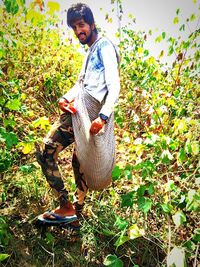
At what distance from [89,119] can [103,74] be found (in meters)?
0.32

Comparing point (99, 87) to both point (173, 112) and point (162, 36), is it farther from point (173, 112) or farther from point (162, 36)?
point (162, 36)

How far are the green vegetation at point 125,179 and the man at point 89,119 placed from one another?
0.48ft

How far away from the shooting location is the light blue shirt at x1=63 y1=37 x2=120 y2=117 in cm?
174

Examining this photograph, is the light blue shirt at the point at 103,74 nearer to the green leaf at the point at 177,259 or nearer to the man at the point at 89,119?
the man at the point at 89,119

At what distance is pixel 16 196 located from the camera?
2.36 m

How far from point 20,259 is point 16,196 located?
2.15ft

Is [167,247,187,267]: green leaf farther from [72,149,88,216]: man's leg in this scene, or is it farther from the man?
[72,149,88,216]: man's leg

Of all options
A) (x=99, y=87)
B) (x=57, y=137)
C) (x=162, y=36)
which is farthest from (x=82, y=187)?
(x=162, y=36)

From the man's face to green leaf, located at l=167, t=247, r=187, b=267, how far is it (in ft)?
4.89

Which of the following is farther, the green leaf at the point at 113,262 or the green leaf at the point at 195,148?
the green leaf at the point at 195,148

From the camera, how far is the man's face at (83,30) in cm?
192

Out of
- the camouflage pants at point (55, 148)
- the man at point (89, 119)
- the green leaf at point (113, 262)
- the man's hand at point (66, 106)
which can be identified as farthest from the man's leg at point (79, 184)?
the green leaf at point (113, 262)

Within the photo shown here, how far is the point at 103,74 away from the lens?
6.00ft

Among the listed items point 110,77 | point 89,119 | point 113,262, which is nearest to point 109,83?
point 110,77
